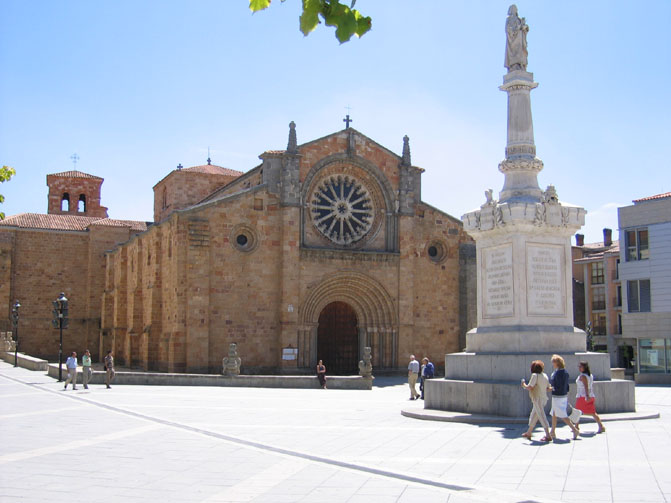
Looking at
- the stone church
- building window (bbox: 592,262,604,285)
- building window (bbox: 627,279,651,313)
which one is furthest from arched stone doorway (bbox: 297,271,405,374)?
building window (bbox: 592,262,604,285)

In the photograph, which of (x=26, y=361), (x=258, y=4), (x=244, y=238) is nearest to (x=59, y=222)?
(x=26, y=361)

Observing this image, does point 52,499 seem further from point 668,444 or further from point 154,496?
point 668,444

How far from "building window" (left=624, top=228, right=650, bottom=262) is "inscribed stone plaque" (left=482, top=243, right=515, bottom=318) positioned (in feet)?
82.0

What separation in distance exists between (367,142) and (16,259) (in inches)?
972

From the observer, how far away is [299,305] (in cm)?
3416

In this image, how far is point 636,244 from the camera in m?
37.7

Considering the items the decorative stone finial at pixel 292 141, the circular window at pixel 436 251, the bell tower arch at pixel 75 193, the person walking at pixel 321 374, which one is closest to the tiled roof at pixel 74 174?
the bell tower arch at pixel 75 193

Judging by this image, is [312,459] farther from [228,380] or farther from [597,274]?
[597,274]

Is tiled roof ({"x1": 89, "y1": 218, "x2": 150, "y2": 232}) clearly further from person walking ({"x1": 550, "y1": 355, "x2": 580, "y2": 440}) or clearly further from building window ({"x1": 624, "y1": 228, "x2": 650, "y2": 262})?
person walking ({"x1": 550, "y1": 355, "x2": 580, "y2": 440})

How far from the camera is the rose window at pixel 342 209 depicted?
35.7m

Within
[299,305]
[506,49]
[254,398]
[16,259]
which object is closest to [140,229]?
[16,259]

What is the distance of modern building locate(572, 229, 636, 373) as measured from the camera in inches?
1860

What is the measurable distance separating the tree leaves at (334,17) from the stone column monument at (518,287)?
33.4 ft

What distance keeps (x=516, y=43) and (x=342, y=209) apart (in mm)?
20938
